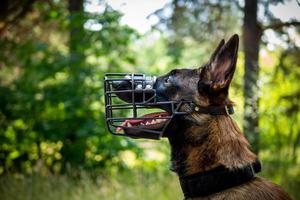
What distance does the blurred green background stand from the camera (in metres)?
6.30

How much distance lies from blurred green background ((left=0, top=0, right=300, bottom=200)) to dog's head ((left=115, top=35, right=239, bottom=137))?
2609mm

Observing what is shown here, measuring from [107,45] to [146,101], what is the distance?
3.67 m

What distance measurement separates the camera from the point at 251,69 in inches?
243

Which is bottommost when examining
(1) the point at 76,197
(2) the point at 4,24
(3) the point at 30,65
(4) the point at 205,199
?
(1) the point at 76,197

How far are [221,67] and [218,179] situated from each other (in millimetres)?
739

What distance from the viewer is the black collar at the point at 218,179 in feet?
10.4

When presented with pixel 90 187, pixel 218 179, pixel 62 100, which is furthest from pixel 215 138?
pixel 62 100

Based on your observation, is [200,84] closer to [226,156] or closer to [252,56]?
[226,156]

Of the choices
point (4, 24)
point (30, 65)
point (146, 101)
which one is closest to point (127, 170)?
point (30, 65)

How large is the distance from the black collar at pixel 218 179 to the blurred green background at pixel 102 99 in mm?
2866

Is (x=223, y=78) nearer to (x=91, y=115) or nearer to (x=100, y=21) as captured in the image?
(x=100, y=21)

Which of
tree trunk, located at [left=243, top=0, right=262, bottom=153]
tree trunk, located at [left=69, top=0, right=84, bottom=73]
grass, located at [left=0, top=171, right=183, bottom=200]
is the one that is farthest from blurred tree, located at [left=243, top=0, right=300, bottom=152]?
tree trunk, located at [left=69, top=0, right=84, bottom=73]

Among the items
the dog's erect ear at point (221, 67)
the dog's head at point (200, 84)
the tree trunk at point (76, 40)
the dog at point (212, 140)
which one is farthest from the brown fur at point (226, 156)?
the tree trunk at point (76, 40)

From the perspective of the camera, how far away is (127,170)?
794cm
